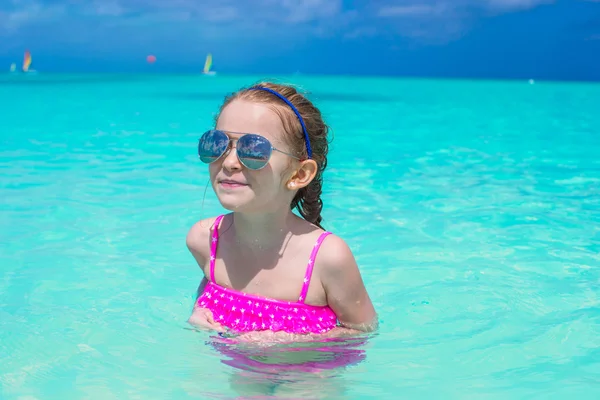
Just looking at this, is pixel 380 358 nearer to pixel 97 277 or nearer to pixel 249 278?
pixel 249 278

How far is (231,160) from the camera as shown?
2.18m

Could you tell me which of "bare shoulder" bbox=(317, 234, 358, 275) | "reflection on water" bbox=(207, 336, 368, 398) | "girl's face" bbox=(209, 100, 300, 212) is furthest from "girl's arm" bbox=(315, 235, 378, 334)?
"girl's face" bbox=(209, 100, 300, 212)

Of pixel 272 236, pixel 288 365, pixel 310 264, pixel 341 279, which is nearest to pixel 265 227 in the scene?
pixel 272 236

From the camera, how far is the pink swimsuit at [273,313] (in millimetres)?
2344

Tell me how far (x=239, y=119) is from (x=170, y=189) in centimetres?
398

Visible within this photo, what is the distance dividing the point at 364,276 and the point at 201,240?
1.53 metres

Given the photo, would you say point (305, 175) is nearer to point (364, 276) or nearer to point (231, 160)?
point (231, 160)

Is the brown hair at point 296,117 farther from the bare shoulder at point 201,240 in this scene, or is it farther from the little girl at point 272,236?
the bare shoulder at point 201,240

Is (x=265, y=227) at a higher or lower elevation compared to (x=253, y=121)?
lower

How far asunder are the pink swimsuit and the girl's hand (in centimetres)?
3

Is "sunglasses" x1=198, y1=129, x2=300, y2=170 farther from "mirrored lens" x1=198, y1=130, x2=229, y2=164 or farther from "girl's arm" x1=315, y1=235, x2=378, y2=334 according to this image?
"girl's arm" x1=315, y1=235, x2=378, y2=334

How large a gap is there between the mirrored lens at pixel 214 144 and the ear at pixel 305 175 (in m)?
0.25

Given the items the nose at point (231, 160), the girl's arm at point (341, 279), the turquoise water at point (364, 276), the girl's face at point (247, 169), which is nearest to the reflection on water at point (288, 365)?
the turquoise water at point (364, 276)

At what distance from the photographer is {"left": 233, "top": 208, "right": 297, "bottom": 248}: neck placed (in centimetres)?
236
